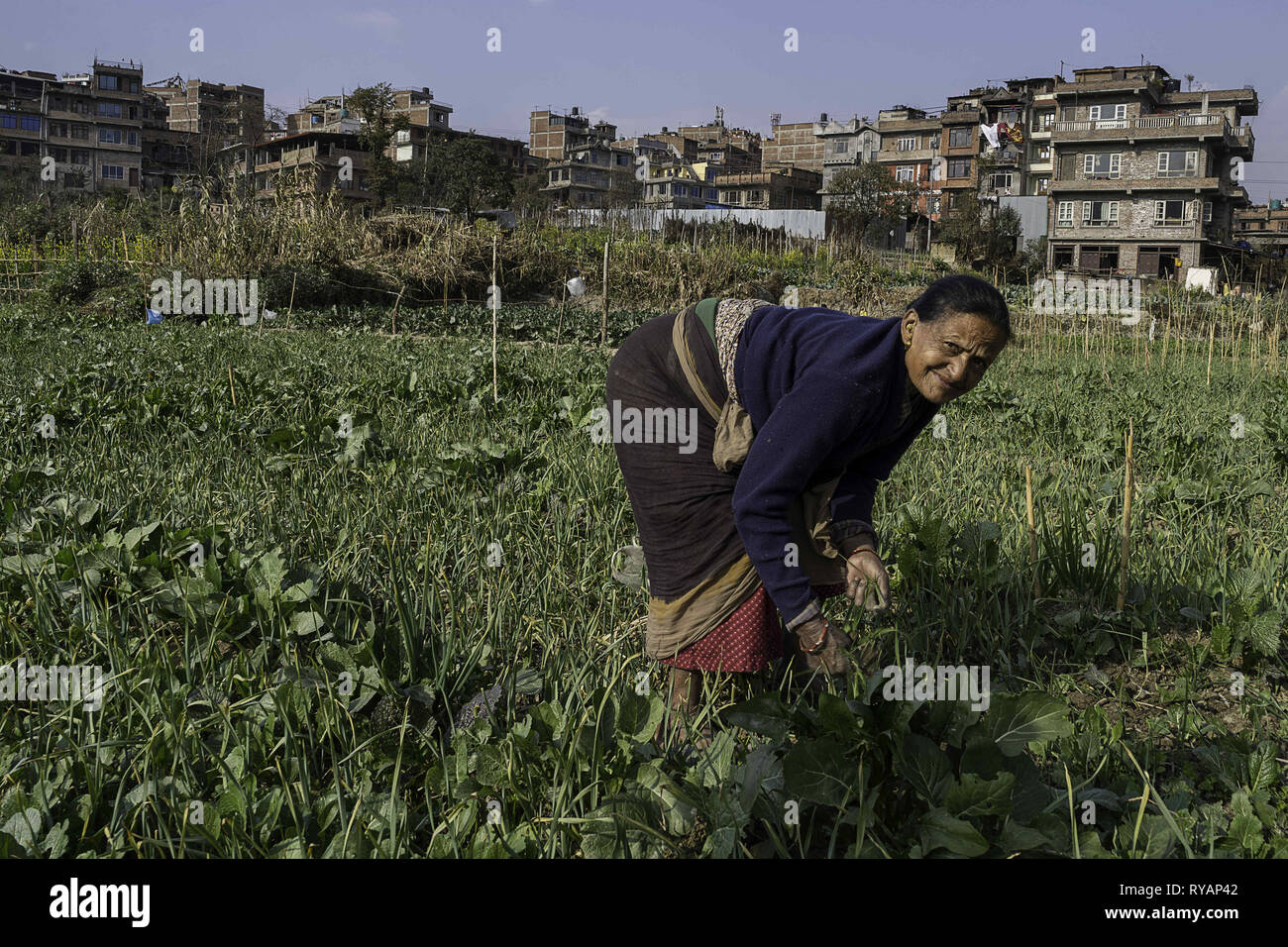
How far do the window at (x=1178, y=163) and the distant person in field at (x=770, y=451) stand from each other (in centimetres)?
5095

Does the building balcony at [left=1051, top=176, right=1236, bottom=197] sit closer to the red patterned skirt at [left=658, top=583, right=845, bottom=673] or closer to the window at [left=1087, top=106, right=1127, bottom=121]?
the window at [left=1087, top=106, right=1127, bottom=121]

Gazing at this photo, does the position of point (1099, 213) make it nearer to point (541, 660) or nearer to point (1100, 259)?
point (1100, 259)

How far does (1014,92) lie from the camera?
57.1m

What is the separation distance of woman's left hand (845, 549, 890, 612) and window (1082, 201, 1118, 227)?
51.2 metres

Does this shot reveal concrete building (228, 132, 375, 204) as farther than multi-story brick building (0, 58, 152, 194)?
No

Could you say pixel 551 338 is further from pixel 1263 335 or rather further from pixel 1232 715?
pixel 1232 715

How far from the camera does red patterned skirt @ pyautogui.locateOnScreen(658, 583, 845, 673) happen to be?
230cm

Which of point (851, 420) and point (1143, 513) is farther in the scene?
point (1143, 513)

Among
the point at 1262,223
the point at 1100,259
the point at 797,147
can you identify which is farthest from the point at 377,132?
the point at 1262,223

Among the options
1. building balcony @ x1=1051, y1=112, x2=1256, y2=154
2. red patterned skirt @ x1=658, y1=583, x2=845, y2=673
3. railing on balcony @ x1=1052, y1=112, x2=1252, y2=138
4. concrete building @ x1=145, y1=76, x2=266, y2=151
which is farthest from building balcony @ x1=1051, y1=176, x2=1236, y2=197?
red patterned skirt @ x1=658, y1=583, x2=845, y2=673

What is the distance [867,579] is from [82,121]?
79.2 m

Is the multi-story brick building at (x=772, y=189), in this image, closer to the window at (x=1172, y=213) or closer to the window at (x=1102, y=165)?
the window at (x=1102, y=165)
